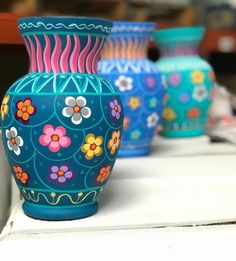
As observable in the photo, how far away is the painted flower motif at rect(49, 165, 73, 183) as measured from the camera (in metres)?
0.65

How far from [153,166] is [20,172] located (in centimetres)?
33

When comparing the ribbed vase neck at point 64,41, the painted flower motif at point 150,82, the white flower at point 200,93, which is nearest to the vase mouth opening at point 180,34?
the white flower at point 200,93

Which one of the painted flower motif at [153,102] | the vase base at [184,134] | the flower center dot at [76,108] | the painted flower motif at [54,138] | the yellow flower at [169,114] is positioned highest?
the flower center dot at [76,108]

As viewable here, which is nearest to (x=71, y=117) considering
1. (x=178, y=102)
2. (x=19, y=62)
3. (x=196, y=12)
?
(x=19, y=62)

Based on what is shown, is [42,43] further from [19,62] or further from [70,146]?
[19,62]

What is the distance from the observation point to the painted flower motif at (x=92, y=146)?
644 mm

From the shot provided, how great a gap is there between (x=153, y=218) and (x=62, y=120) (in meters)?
0.17

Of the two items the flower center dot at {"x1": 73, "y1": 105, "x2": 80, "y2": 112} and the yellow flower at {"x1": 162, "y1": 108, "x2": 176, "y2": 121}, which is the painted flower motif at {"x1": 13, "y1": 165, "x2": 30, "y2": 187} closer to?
the flower center dot at {"x1": 73, "y1": 105, "x2": 80, "y2": 112}

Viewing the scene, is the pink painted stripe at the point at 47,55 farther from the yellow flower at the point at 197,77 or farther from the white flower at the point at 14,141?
the yellow flower at the point at 197,77

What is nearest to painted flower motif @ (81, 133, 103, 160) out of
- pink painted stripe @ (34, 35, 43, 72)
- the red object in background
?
pink painted stripe @ (34, 35, 43, 72)

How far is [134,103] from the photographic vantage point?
39.5 inches

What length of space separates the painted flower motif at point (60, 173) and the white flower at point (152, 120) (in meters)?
0.39

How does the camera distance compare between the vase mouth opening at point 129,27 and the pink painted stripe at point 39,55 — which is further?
the vase mouth opening at point 129,27

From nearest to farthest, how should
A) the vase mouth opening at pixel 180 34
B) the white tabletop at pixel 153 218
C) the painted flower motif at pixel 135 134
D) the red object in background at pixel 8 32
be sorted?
the white tabletop at pixel 153 218
the red object in background at pixel 8 32
the painted flower motif at pixel 135 134
the vase mouth opening at pixel 180 34
